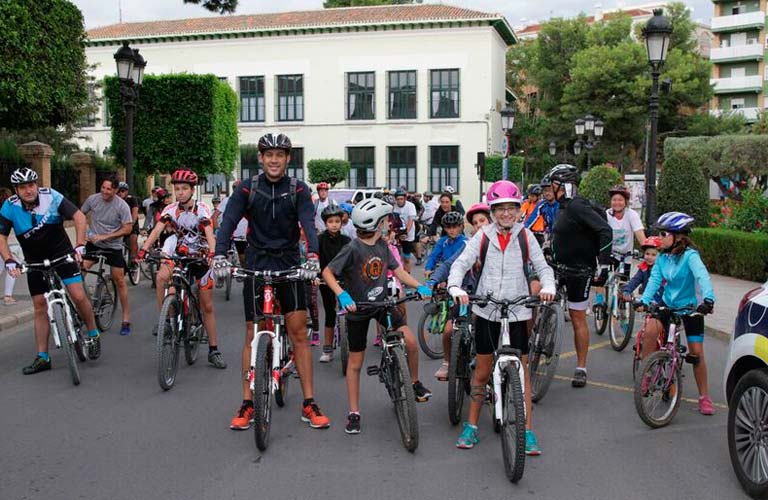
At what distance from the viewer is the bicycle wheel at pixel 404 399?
5456 mm

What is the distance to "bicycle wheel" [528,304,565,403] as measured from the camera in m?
6.93

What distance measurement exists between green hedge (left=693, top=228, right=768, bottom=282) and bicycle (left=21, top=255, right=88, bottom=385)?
1200 cm

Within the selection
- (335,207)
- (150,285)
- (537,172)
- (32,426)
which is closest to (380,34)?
(537,172)

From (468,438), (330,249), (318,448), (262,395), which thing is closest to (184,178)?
(330,249)

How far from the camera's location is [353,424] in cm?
593

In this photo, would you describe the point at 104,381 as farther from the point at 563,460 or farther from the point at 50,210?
the point at 563,460

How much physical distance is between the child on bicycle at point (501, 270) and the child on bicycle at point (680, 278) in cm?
144

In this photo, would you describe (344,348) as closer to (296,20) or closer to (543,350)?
(543,350)

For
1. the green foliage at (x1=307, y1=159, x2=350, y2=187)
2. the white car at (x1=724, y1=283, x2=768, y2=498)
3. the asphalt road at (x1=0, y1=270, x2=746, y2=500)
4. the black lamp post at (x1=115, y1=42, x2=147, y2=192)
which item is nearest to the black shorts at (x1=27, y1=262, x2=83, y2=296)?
the asphalt road at (x1=0, y1=270, x2=746, y2=500)

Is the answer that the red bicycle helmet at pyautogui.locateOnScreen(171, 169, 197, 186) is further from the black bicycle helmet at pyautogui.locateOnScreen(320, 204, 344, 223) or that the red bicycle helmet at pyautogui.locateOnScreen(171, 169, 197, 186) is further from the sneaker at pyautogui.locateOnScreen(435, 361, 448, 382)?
the sneaker at pyautogui.locateOnScreen(435, 361, 448, 382)

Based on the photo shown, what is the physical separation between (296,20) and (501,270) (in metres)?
50.3

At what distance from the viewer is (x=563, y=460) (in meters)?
5.40

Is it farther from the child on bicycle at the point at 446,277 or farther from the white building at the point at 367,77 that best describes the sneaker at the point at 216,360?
the white building at the point at 367,77

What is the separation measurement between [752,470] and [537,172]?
209 ft
